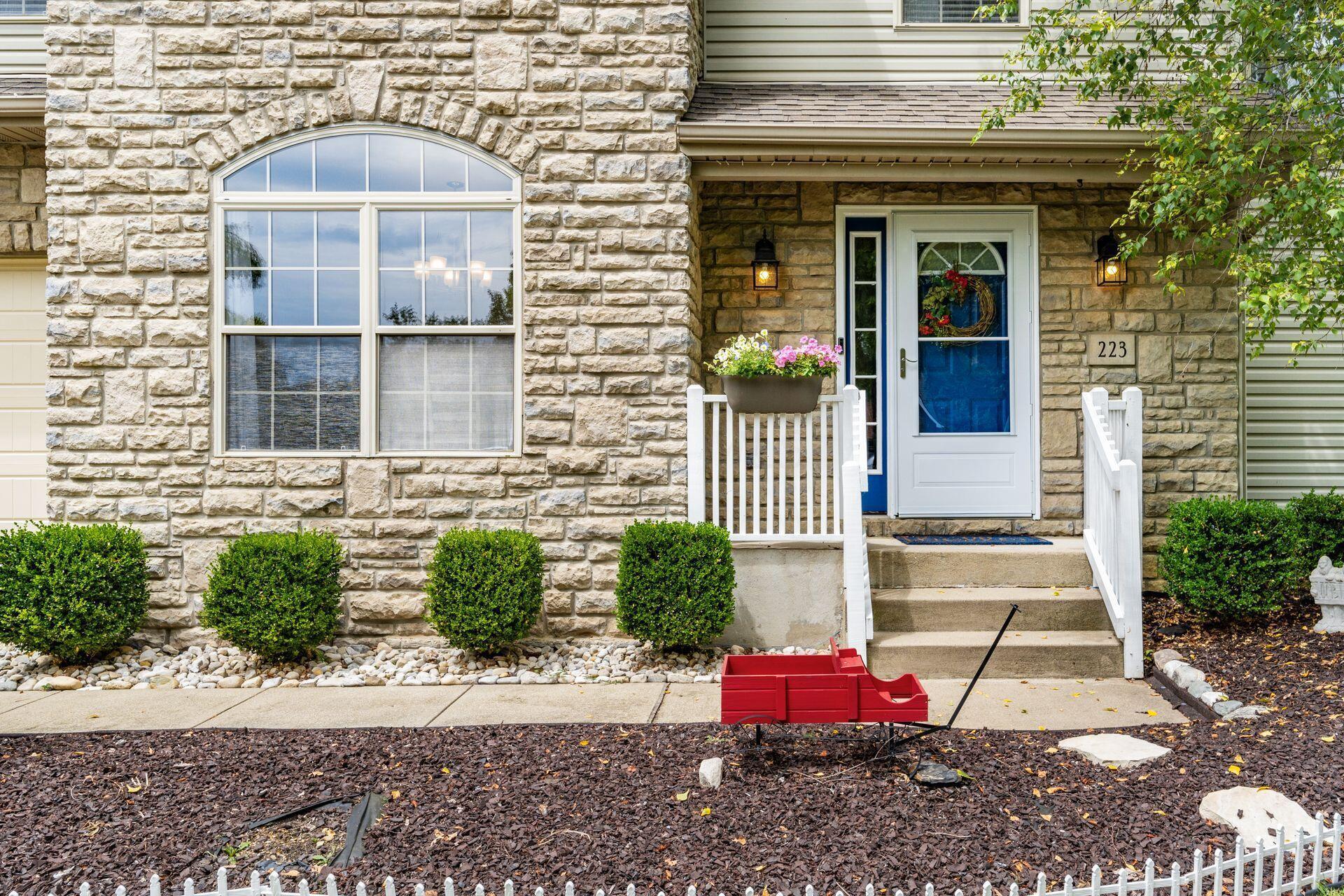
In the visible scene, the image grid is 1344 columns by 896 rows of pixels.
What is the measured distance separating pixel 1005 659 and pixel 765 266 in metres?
3.05

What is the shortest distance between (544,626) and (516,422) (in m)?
1.28

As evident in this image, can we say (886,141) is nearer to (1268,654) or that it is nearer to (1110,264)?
(1110,264)

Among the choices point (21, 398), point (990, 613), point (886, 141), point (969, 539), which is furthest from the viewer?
point (21, 398)

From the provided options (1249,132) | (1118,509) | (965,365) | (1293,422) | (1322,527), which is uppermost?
(1249,132)

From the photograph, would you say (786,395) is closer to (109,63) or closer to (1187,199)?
(1187,199)

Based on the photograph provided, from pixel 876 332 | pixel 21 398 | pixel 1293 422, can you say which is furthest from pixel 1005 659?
pixel 21 398

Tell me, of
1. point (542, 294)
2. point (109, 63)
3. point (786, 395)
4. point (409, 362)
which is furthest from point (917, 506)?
point (109, 63)

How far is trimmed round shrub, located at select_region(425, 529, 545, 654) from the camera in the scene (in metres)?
4.93

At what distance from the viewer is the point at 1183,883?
7.23 feet

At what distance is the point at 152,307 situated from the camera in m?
5.48

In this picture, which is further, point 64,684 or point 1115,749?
point 64,684

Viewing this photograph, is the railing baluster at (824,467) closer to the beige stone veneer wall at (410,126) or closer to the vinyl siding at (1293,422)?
the beige stone veneer wall at (410,126)

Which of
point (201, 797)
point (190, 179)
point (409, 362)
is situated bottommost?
point (201, 797)

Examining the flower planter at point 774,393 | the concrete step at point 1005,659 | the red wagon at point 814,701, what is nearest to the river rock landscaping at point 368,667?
the concrete step at point 1005,659
